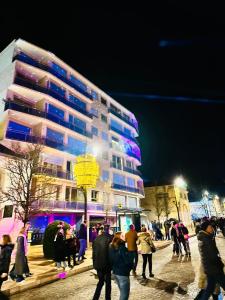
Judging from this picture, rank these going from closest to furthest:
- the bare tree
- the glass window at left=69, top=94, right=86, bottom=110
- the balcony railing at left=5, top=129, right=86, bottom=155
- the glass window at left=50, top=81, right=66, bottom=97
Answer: the bare tree < the balcony railing at left=5, top=129, right=86, bottom=155 < the glass window at left=50, top=81, right=66, bottom=97 < the glass window at left=69, top=94, right=86, bottom=110

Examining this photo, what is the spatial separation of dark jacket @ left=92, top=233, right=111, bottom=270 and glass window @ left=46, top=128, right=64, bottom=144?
22.6 meters

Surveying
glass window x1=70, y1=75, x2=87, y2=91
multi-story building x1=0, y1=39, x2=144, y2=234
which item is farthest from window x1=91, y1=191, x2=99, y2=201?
glass window x1=70, y1=75, x2=87, y2=91

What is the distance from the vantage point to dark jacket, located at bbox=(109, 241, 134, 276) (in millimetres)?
4449

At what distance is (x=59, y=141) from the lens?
28.0 meters

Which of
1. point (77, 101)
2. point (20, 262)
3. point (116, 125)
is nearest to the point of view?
point (20, 262)

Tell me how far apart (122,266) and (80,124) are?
1142 inches

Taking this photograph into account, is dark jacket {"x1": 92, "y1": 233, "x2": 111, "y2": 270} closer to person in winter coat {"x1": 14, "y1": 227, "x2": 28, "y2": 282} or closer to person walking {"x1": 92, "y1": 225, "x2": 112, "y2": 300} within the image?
person walking {"x1": 92, "y1": 225, "x2": 112, "y2": 300}

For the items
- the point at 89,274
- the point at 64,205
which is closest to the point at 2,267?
the point at 89,274

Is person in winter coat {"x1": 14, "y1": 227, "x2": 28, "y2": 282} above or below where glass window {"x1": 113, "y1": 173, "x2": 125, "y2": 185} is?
below

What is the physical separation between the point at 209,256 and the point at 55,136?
83.2ft

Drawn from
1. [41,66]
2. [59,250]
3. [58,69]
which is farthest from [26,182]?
[58,69]

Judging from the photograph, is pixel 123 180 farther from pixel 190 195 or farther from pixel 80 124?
pixel 190 195

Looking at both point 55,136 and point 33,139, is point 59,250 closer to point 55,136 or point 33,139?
point 33,139

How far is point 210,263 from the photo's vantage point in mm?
4363
